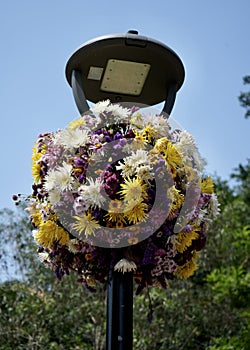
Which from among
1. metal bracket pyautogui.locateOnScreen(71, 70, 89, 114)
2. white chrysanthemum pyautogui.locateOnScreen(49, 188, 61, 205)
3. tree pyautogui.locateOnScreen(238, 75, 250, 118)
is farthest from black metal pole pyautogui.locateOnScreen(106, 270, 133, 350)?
tree pyautogui.locateOnScreen(238, 75, 250, 118)

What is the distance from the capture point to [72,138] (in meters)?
2.14

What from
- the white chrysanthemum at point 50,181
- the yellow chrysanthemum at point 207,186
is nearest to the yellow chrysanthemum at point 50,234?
the white chrysanthemum at point 50,181

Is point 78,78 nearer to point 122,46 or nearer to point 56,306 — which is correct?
point 122,46

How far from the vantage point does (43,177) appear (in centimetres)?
220

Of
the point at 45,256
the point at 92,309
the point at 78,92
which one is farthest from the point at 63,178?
the point at 92,309

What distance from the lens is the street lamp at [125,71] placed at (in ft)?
7.36

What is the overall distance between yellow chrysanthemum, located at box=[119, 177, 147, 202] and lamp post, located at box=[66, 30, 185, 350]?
1.01 feet

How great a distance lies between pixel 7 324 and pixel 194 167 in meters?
4.78

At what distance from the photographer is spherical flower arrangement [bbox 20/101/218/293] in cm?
198

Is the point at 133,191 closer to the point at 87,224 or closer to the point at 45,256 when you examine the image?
the point at 87,224

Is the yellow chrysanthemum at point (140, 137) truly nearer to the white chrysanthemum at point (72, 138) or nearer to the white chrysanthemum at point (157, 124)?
the white chrysanthemum at point (157, 124)

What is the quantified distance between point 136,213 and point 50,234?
→ 350mm

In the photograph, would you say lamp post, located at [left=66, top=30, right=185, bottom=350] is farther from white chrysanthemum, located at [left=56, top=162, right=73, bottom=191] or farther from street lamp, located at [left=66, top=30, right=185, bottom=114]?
Result: white chrysanthemum, located at [left=56, top=162, right=73, bottom=191]

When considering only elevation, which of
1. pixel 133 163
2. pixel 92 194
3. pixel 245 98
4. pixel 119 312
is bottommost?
pixel 119 312
